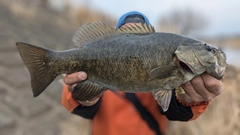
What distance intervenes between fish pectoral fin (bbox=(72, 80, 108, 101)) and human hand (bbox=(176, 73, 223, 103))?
19.2 inches

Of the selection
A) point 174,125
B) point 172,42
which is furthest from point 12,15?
point 172,42

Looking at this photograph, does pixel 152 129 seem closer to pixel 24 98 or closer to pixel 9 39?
pixel 24 98

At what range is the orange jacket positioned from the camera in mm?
2369

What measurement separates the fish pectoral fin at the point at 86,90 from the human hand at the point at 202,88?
0.49 m

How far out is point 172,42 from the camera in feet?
5.10

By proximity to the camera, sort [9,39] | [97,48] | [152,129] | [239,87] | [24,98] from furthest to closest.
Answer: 1. [9,39]
2. [24,98]
3. [239,87]
4. [152,129]
5. [97,48]

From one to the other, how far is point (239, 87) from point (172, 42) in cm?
273

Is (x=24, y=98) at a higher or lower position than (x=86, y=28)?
lower

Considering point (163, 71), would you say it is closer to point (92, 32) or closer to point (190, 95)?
point (190, 95)

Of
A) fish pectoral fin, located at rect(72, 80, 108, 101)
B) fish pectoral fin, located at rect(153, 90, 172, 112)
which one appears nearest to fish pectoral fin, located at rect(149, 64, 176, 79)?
fish pectoral fin, located at rect(153, 90, 172, 112)

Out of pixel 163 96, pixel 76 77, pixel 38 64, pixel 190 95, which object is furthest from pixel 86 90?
pixel 190 95

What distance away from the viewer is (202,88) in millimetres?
1664

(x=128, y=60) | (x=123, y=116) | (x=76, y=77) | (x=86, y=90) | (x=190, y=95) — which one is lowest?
(x=123, y=116)

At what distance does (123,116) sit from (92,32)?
0.88 m
